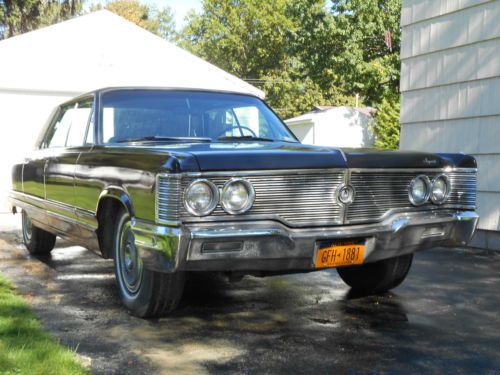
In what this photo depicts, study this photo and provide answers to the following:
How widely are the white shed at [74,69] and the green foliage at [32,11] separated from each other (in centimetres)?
1288

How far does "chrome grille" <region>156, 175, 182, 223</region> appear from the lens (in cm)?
360

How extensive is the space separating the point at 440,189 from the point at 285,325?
1.46 metres

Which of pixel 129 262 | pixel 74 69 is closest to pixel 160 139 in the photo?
pixel 129 262

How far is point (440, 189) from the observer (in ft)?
14.8

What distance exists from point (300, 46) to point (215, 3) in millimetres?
31951

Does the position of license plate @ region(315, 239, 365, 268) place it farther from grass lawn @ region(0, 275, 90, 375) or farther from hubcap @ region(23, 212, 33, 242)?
hubcap @ region(23, 212, 33, 242)

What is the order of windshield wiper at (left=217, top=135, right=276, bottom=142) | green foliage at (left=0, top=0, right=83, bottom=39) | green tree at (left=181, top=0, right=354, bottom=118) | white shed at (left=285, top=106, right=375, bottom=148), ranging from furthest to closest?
green tree at (left=181, top=0, right=354, bottom=118) → white shed at (left=285, top=106, right=375, bottom=148) → green foliage at (left=0, top=0, right=83, bottom=39) → windshield wiper at (left=217, top=135, right=276, bottom=142)

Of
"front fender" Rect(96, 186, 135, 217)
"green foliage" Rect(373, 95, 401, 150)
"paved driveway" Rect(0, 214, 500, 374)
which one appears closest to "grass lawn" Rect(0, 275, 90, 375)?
"paved driveway" Rect(0, 214, 500, 374)

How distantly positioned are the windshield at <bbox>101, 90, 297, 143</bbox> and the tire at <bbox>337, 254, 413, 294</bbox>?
1.24 meters

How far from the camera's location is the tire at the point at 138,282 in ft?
13.6

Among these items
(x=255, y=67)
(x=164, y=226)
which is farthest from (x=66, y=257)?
(x=255, y=67)

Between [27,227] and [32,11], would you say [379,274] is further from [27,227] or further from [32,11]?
[32,11]

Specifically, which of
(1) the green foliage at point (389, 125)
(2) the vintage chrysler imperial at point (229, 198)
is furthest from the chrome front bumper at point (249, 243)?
(1) the green foliage at point (389, 125)

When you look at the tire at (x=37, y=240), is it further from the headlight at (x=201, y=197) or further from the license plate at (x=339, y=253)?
the license plate at (x=339, y=253)
